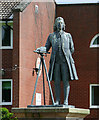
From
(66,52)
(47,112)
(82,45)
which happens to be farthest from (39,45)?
(47,112)

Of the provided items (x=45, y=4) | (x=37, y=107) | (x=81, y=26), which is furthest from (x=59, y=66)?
(x=81, y=26)

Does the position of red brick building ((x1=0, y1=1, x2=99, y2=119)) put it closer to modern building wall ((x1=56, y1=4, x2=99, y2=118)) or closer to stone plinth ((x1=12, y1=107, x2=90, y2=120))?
modern building wall ((x1=56, y1=4, x2=99, y2=118))

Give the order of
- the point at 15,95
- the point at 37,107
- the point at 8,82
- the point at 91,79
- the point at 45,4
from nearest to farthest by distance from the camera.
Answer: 1. the point at 37,107
2. the point at 15,95
3. the point at 8,82
4. the point at 45,4
5. the point at 91,79

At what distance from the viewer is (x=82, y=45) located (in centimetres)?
3106

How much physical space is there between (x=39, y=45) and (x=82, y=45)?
437cm

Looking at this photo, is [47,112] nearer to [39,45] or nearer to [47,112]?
[47,112]

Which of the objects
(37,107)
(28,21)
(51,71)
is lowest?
(37,107)

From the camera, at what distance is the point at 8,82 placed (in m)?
26.0

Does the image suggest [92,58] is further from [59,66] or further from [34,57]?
[59,66]

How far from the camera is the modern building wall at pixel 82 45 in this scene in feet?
100

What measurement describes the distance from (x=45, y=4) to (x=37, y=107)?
1528cm

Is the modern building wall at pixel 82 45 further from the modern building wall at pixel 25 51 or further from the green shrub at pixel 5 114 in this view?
the green shrub at pixel 5 114

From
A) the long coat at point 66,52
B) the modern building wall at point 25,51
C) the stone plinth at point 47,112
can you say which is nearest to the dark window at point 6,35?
the modern building wall at point 25,51

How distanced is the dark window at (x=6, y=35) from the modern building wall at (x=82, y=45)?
19.1 feet
